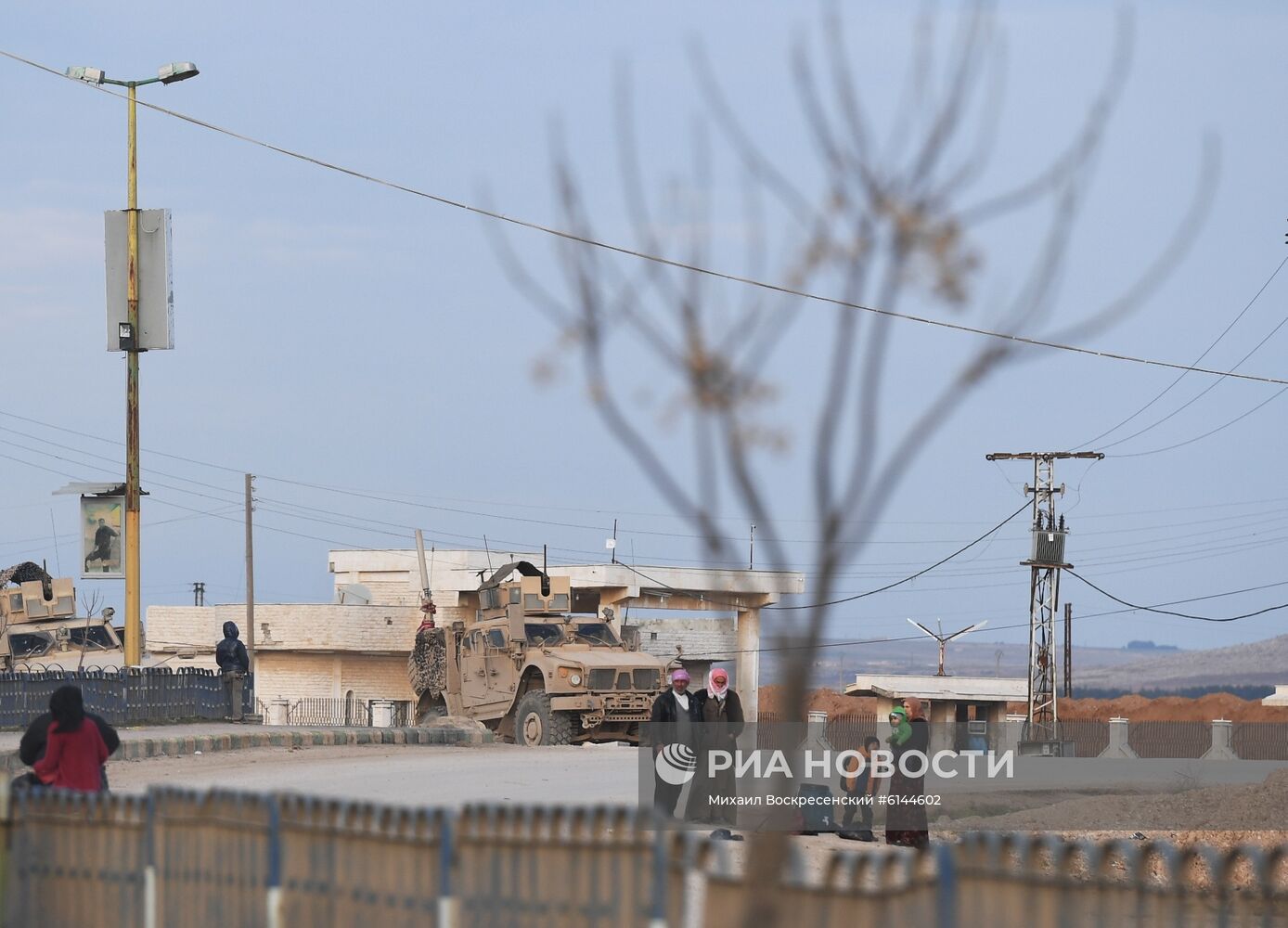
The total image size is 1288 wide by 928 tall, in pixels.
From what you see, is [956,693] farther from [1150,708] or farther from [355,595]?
[355,595]

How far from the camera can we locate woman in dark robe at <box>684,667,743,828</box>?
1353 cm

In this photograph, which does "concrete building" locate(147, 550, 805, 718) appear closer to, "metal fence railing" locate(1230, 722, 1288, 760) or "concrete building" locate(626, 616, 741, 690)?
"concrete building" locate(626, 616, 741, 690)

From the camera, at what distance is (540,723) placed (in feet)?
89.7

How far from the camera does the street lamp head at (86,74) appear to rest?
930 inches

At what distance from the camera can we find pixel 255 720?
27.8 meters

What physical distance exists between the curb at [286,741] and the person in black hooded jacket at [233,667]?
2163mm

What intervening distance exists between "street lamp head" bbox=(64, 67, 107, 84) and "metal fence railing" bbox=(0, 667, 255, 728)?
8150 millimetres

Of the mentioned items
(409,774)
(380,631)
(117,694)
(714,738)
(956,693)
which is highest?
(714,738)

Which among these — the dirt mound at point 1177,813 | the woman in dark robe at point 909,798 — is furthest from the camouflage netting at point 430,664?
the woman in dark robe at point 909,798

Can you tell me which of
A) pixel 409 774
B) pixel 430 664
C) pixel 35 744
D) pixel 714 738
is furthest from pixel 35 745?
pixel 430 664

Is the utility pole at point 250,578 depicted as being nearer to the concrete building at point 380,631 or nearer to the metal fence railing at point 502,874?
the concrete building at point 380,631

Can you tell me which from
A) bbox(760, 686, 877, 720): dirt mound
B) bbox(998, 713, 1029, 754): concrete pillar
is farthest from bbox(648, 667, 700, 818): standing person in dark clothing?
bbox(760, 686, 877, 720): dirt mound

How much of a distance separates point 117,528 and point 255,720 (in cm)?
538

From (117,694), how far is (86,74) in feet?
28.2
